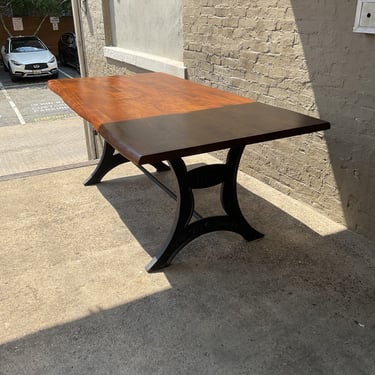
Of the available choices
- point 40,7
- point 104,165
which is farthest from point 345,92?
point 40,7

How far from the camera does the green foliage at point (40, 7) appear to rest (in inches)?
821

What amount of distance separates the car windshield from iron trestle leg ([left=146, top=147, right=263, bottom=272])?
1606 cm

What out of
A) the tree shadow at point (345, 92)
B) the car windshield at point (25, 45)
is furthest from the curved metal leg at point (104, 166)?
the car windshield at point (25, 45)

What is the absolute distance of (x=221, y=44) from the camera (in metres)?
3.94

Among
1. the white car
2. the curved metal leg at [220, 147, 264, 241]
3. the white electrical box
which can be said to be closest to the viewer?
the white electrical box

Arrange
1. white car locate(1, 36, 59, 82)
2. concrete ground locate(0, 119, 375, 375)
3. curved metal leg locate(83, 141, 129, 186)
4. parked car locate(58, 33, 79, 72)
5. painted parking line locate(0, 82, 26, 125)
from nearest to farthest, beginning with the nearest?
concrete ground locate(0, 119, 375, 375)
curved metal leg locate(83, 141, 129, 186)
painted parking line locate(0, 82, 26, 125)
white car locate(1, 36, 59, 82)
parked car locate(58, 33, 79, 72)

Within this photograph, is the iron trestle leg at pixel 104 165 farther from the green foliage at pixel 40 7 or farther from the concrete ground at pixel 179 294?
the green foliage at pixel 40 7

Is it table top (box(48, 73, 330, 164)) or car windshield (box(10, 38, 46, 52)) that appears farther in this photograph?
car windshield (box(10, 38, 46, 52))

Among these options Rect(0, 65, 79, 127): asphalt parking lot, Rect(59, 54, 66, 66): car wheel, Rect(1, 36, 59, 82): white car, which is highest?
Rect(1, 36, 59, 82): white car

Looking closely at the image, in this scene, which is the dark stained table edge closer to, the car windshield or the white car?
the white car

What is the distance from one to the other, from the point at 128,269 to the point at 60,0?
2165 centimetres

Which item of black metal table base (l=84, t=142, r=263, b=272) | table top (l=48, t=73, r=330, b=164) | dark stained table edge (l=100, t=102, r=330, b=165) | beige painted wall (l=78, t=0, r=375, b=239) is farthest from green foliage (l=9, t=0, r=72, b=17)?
black metal table base (l=84, t=142, r=263, b=272)

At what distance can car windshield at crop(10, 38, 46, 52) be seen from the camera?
16.6 meters

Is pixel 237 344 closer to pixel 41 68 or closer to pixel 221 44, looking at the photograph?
pixel 221 44
